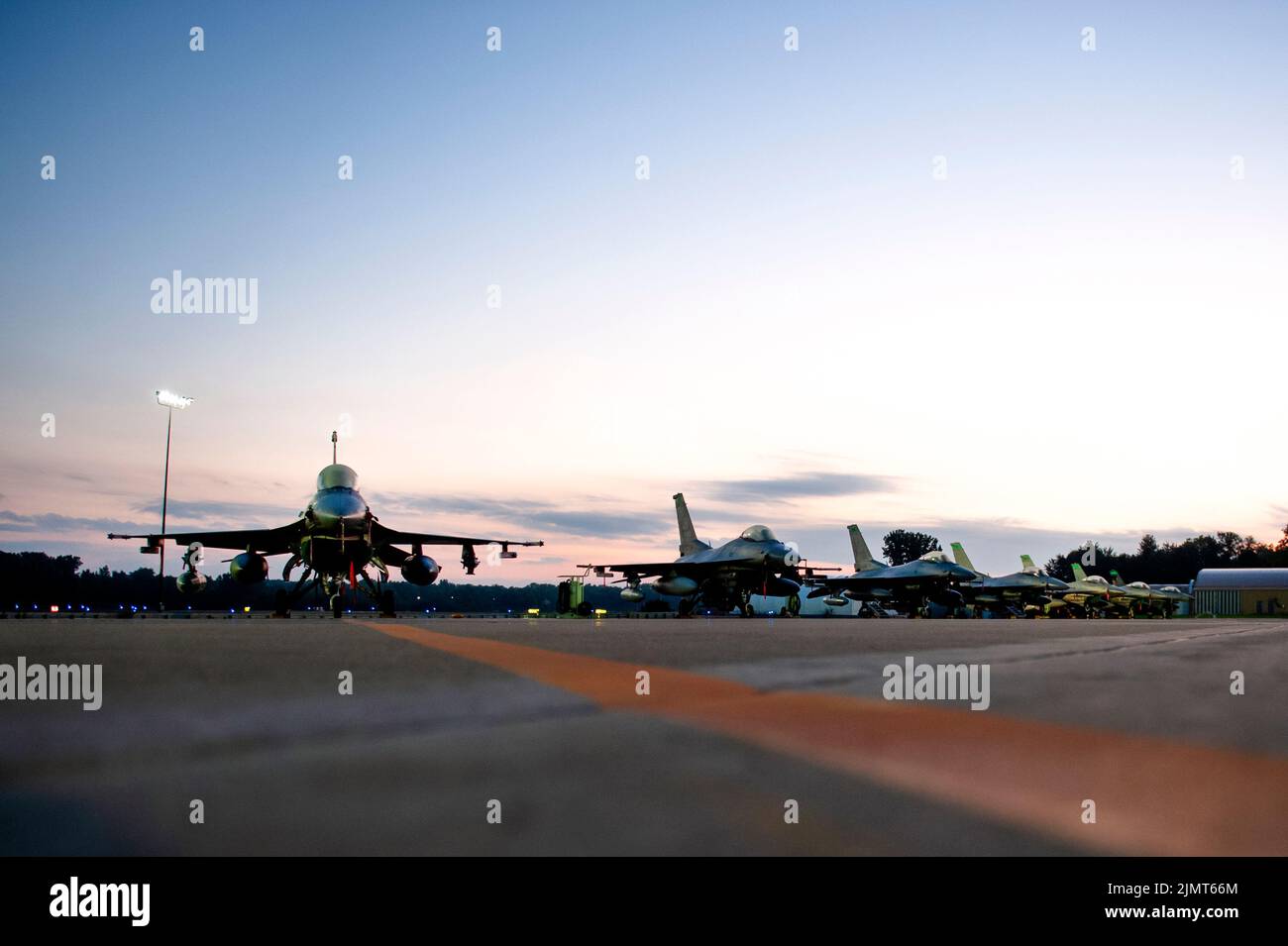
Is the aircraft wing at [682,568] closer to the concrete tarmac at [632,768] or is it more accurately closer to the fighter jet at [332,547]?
the fighter jet at [332,547]

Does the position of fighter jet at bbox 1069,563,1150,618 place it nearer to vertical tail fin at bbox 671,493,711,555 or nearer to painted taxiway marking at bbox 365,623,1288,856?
vertical tail fin at bbox 671,493,711,555

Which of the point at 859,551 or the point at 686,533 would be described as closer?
the point at 686,533

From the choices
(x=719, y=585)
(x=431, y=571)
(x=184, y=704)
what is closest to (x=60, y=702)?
(x=184, y=704)

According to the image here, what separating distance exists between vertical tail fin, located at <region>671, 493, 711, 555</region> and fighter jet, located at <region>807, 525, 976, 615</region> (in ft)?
38.2

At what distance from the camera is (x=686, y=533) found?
2331 inches

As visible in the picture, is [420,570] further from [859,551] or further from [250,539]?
[859,551]

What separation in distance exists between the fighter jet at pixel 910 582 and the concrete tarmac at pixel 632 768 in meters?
50.3

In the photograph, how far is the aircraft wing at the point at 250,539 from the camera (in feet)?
113

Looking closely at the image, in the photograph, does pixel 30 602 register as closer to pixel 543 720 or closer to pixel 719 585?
pixel 719 585

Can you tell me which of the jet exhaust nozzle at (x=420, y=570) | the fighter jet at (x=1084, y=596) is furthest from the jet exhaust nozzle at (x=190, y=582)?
the fighter jet at (x=1084, y=596)

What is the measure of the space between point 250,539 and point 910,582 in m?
38.1

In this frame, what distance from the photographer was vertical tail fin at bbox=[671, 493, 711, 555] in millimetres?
58344

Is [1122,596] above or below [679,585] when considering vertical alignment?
below

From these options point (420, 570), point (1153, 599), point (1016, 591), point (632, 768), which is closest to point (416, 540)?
point (420, 570)
